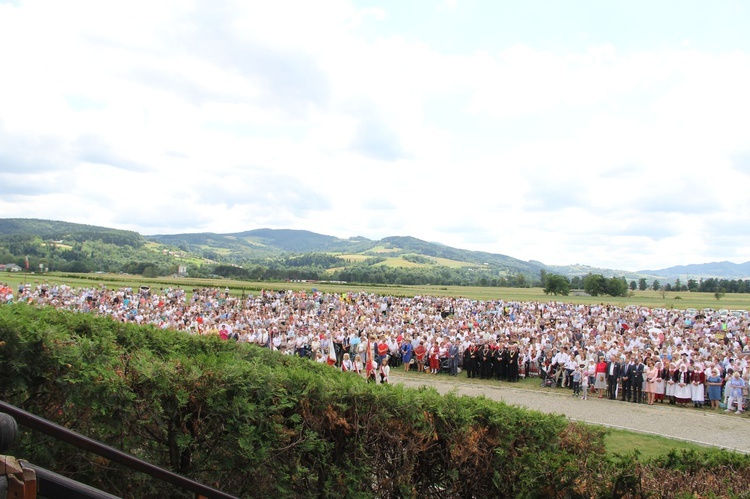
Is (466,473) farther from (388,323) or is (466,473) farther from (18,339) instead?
(388,323)

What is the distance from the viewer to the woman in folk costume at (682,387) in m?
17.4

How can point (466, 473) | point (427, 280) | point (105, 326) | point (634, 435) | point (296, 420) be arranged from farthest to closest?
point (427, 280) < point (634, 435) < point (105, 326) < point (466, 473) < point (296, 420)

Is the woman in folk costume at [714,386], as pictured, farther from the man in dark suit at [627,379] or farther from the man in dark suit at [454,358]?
the man in dark suit at [454,358]

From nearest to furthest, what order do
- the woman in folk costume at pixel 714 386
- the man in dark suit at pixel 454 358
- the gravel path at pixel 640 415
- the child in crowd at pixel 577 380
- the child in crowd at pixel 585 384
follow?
1. the gravel path at pixel 640 415
2. the woman in folk costume at pixel 714 386
3. the child in crowd at pixel 585 384
4. the child in crowd at pixel 577 380
5. the man in dark suit at pixel 454 358

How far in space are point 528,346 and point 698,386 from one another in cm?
700

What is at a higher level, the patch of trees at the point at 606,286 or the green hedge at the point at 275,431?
the patch of trees at the point at 606,286

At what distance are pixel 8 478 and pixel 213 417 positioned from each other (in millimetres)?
3140

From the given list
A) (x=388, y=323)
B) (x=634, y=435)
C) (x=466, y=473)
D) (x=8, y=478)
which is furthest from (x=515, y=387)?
(x=8, y=478)

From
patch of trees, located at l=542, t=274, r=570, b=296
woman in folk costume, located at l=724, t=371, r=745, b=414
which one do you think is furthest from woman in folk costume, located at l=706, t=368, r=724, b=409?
patch of trees, located at l=542, t=274, r=570, b=296

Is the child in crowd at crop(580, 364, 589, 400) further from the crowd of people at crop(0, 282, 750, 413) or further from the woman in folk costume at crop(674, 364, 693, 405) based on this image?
the woman in folk costume at crop(674, 364, 693, 405)

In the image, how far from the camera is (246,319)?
3016 cm

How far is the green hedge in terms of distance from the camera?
5.15 m

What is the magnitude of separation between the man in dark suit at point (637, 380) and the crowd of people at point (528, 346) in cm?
4

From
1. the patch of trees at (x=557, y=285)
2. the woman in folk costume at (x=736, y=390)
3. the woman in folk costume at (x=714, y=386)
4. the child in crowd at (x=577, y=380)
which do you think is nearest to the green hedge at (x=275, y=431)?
the child in crowd at (x=577, y=380)
